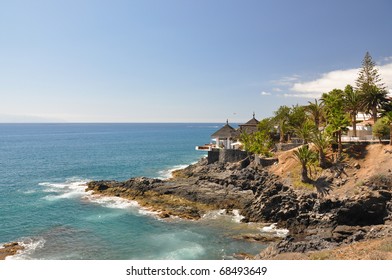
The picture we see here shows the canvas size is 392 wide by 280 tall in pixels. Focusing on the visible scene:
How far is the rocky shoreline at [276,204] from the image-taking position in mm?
27625

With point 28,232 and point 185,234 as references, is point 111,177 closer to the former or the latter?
point 28,232

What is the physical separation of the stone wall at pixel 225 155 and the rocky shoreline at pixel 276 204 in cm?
472

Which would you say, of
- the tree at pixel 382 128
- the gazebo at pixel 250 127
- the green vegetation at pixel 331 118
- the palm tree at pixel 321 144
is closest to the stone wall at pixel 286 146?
the green vegetation at pixel 331 118

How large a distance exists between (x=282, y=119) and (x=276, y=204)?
32133 millimetres

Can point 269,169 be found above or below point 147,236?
above

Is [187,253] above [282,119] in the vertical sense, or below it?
below

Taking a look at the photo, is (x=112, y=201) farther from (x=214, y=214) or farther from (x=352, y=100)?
(x=352, y=100)

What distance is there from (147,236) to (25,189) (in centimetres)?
3611

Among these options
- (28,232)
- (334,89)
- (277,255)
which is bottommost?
(28,232)

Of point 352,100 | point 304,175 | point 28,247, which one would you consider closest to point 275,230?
point 304,175

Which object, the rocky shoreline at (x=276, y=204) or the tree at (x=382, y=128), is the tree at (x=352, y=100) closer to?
the tree at (x=382, y=128)

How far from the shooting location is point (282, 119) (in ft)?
215

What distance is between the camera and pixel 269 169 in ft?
166

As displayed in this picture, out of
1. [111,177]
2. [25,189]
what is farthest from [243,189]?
[25,189]
